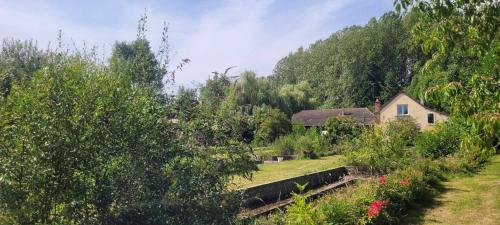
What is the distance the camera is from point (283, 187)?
39.6 ft

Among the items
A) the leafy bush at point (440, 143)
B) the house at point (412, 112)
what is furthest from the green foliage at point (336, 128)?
the house at point (412, 112)

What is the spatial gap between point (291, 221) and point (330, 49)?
73.5 metres

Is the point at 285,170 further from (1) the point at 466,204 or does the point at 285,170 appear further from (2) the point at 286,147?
(1) the point at 466,204

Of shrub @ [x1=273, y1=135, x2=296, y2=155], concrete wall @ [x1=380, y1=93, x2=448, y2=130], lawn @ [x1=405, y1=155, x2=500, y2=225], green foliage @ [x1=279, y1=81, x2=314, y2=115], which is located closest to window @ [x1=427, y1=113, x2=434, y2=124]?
concrete wall @ [x1=380, y1=93, x2=448, y2=130]

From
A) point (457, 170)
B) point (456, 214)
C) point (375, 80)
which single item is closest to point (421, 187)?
point (456, 214)

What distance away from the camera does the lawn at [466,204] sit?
33.7 feet

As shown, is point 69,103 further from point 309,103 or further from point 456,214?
point 309,103

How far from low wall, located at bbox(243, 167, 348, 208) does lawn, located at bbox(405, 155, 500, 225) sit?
136 inches

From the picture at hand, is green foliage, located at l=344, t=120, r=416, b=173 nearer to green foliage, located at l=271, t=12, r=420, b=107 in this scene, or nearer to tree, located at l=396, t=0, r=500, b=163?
tree, located at l=396, t=0, r=500, b=163

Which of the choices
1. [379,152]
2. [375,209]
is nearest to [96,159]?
[375,209]

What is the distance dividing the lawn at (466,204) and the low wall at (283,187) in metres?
3.45

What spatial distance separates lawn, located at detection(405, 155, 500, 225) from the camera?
10259 millimetres

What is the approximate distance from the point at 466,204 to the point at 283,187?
17.3ft

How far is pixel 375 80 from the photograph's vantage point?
6831 cm
